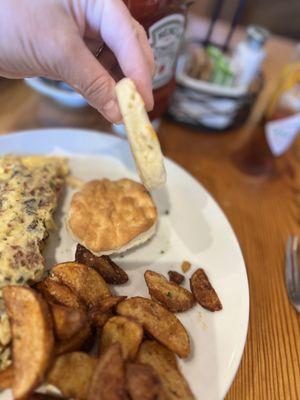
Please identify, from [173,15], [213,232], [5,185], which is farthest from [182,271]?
[173,15]

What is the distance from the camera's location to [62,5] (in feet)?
3.44

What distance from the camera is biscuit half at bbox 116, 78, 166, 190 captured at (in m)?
1.07

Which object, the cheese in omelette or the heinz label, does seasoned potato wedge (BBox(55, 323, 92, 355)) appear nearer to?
the cheese in omelette

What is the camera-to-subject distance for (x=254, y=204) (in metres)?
1.75

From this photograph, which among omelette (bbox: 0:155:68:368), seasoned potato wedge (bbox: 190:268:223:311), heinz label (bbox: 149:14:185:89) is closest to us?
omelette (bbox: 0:155:68:368)

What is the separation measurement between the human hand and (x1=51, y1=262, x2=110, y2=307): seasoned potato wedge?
49 centimetres

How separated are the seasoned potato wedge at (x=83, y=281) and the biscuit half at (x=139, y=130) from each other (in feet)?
Answer: 1.18

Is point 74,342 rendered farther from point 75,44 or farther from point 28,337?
point 75,44

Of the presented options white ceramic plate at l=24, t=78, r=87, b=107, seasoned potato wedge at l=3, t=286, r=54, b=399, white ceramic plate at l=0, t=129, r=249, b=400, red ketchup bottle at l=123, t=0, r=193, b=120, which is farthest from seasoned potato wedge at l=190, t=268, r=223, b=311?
white ceramic plate at l=24, t=78, r=87, b=107

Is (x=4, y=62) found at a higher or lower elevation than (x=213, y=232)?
higher

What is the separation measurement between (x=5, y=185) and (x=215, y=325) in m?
0.87

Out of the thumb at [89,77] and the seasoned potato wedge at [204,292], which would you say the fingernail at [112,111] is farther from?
the seasoned potato wedge at [204,292]

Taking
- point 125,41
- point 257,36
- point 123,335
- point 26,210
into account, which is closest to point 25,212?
point 26,210

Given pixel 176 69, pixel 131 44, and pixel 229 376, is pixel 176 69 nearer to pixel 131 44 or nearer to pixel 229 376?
pixel 131 44
